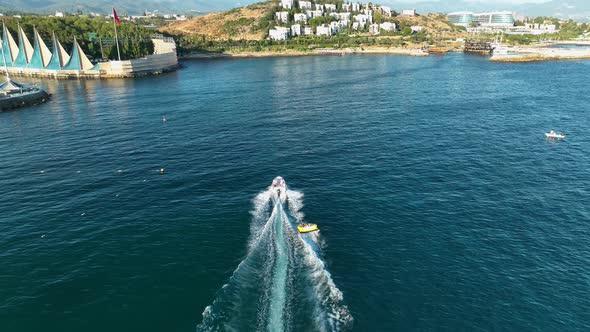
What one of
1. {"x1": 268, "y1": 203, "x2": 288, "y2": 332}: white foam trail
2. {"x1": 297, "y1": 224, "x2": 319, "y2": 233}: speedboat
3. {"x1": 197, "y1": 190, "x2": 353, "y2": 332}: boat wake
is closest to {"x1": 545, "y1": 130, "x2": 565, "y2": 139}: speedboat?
{"x1": 297, "y1": 224, "x2": 319, "y2": 233}: speedboat

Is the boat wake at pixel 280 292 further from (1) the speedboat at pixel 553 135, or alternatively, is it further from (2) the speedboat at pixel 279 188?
(1) the speedboat at pixel 553 135

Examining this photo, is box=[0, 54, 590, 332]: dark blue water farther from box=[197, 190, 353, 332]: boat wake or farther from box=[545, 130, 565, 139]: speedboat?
box=[545, 130, 565, 139]: speedboat

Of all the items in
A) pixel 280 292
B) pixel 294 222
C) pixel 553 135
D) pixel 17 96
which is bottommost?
pixel 280 292

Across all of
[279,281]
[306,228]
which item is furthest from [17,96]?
[279,281]

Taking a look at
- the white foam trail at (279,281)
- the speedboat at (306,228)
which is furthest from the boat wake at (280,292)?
the speedboat at (306,228)

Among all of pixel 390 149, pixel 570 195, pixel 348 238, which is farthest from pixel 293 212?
Answer: pixel 570 195

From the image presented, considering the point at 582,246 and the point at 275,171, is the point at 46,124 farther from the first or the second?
the point at 582,246

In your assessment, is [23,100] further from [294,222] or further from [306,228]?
[306,228]
